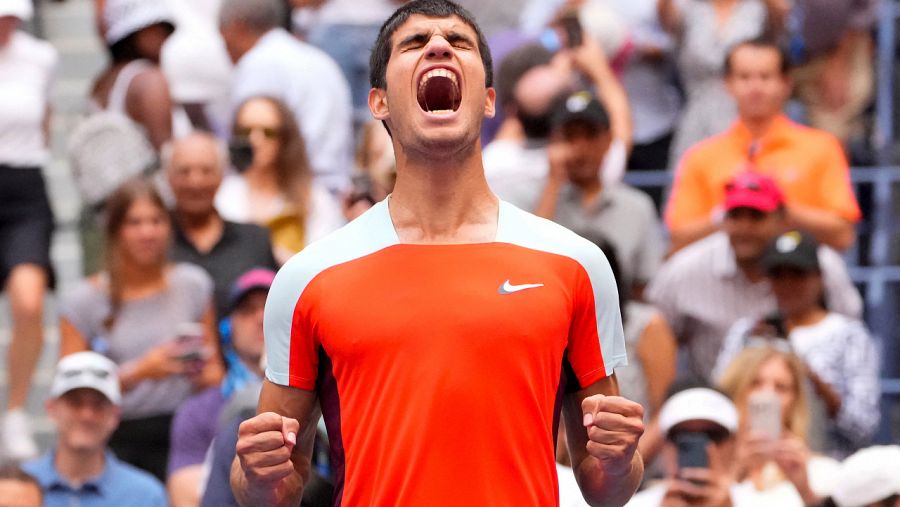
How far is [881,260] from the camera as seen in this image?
8984 millimetres

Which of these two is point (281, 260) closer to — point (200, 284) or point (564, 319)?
point (200, 284)

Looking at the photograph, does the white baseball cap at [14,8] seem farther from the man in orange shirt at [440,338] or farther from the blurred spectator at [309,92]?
the man in orange shirt at [440,338]

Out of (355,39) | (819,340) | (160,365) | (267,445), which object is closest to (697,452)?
(819,340)

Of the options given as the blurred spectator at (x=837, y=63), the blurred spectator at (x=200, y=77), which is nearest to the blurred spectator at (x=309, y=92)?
the blurred spectator at (x=200, y=77)

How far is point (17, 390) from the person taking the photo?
8109 millimetres

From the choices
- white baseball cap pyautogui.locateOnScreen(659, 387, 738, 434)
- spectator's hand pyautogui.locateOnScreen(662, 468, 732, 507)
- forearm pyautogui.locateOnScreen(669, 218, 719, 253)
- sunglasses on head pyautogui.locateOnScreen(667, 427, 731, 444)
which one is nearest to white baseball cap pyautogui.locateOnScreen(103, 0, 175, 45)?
forearm pyautogui.locateOnScreen(669, 218, 719, 253)

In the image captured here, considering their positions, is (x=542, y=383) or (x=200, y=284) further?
(x=200, y=284)

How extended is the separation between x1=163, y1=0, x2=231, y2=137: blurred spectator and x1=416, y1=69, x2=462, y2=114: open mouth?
5.36 metres

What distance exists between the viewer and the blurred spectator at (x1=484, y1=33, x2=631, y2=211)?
796 centimetres

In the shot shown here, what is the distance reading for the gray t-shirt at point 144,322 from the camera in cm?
740

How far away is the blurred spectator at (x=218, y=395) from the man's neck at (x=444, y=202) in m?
3.09

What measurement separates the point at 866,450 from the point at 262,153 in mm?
3262

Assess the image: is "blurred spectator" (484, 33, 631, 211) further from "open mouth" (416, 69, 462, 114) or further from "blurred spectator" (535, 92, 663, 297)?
"open mouth" (416, 69, 462, 114)

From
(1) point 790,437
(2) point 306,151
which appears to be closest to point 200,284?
(2) point 306,151
